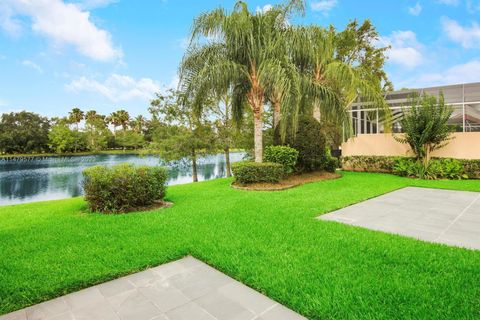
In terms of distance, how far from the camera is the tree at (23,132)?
46781mm

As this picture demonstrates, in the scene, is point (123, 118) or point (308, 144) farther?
point (123, 118)

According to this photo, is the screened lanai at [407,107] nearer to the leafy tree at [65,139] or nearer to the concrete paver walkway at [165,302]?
the concrete paver walkway at [165,302]

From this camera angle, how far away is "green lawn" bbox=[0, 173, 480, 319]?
7.49 ft

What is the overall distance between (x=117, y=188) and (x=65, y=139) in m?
50.8

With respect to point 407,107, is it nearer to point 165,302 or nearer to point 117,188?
point 117,188

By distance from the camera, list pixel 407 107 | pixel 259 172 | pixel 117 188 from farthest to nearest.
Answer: pixel 407 107 < pixel 259 172 < pixel 117 188

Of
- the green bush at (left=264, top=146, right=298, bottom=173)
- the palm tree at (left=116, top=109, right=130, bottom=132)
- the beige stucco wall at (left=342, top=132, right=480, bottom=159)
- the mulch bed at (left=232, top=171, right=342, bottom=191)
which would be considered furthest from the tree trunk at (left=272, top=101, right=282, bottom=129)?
the palm tree at (left=116, top=109, right=130, bottom=132)

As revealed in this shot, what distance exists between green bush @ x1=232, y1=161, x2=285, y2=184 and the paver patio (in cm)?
289

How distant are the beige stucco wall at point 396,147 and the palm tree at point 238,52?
18.2 feet

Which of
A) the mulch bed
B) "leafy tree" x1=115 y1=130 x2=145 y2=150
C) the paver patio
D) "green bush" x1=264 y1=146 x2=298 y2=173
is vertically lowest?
the paver patio

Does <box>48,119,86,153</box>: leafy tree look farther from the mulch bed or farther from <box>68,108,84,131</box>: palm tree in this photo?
the mulch bed

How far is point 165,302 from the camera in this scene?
2336mm

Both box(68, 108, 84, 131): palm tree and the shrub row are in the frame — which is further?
box(68, 108, 84, 131): palm tree

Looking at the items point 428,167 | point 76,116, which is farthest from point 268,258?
point 76,116
